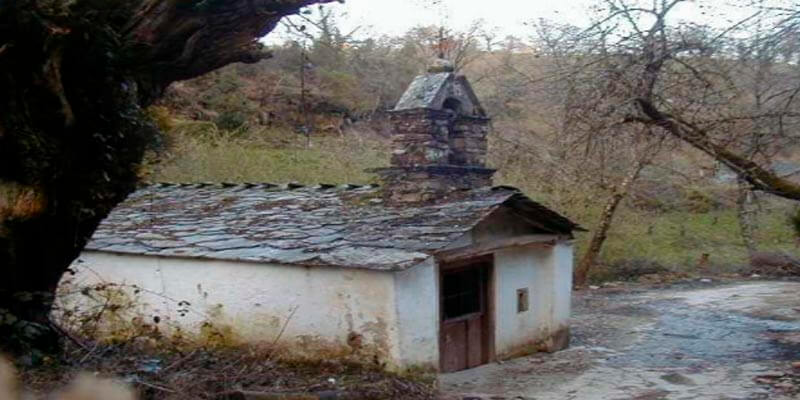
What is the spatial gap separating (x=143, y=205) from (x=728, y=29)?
9821 millimetres

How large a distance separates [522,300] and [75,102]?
7.80 meters

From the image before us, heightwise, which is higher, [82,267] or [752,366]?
[82,267]

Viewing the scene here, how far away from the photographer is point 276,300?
10.7m

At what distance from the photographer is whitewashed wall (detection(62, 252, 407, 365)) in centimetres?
995

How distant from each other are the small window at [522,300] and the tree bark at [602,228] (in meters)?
6.81

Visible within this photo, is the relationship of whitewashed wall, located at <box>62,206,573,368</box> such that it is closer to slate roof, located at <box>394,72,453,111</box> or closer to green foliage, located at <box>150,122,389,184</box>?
slate roof, located at <box>394,72,453,111</box>

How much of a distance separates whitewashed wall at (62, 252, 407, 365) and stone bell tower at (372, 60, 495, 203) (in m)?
2.44

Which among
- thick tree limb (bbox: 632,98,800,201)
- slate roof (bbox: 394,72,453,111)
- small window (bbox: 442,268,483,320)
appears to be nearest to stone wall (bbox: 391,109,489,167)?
slate roof (bbox: 394,72,453,111)

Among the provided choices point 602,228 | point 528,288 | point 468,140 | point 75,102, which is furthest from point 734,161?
point 602,228

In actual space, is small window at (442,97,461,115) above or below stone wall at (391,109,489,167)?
above

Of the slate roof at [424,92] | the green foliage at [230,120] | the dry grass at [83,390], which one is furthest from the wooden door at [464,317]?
the green foliage at [230,120]

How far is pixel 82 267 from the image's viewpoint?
41.9 feet

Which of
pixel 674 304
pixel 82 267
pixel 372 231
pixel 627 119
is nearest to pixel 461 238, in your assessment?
pixel 372 231

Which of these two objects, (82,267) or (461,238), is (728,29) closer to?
(461,238)
